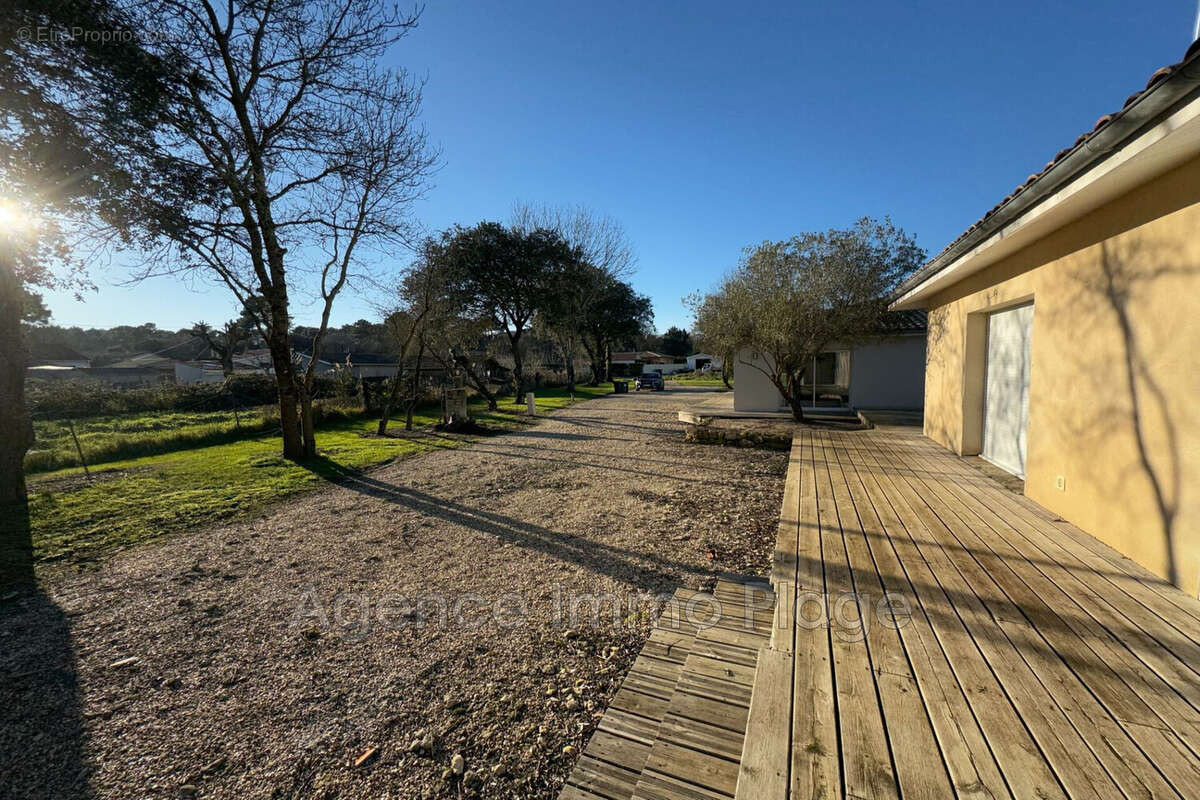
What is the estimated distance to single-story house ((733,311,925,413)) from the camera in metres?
12.8

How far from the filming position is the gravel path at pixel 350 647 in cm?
199

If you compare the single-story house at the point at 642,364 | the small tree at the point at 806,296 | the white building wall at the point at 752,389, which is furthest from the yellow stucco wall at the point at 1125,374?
the single-story house at the point at 642,364

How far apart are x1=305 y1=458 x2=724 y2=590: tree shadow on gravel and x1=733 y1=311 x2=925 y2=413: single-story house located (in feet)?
29.6

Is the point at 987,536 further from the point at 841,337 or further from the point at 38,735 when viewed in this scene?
the point at 841,337

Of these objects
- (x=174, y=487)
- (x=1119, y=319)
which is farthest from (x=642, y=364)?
(x=1119, y=319)

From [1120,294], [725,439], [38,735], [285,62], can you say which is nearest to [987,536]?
[1120,294]

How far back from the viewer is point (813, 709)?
1688 millimetres

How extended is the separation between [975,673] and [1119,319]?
2791mm

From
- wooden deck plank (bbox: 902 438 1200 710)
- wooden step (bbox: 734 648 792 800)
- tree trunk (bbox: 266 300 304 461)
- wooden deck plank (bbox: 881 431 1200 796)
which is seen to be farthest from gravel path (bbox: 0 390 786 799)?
tree trunk (bbox: 266 300 304 461)

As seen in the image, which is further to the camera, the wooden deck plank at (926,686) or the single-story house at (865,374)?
the single-story house at (865,374)

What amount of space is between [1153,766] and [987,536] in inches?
88.1

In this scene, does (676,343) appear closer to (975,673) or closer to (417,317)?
(417,317)

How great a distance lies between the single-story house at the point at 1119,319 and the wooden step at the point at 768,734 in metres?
2.45

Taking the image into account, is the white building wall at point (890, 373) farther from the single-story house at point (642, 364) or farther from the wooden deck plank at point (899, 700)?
the single-story house at point (642, 364)
